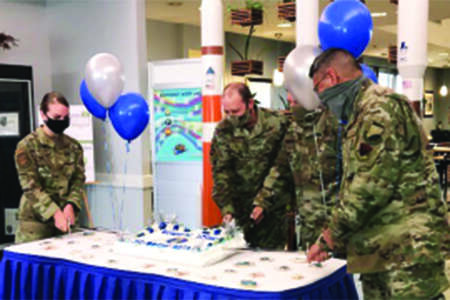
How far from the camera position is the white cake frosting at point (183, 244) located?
231cm

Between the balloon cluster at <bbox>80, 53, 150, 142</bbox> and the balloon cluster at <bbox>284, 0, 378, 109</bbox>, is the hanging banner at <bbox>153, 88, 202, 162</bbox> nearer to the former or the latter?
the balloon cluster at <bbox>80, 53, 150, 142</bbox>

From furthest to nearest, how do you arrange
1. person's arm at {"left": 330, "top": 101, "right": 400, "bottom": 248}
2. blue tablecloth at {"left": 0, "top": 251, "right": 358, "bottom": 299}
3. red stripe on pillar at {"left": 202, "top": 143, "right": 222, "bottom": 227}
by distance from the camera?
red stripe on pillar at {"left": 202, "top": 143, "right": 222, "bottom": 227}
blue tablecloth at {"left": 0, "top": 251, "right": 358, "bottom": 299}
person's arm at {"left": 330, "top": 101, "right": 400, "bottom": 248}

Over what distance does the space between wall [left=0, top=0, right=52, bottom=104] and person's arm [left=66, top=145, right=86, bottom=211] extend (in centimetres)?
289

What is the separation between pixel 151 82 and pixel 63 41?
159 centimetres

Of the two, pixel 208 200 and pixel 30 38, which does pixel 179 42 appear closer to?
pixel 30 38

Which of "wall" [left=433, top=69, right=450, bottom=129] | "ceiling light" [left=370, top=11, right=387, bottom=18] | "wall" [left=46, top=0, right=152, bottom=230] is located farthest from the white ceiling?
"wall" [left=433, top=69, right=450, bottom=129]

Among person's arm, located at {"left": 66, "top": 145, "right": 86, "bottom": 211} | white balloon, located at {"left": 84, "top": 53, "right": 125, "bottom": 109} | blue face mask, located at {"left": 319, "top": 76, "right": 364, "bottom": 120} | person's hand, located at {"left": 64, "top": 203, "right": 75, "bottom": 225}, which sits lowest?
person's hand, located at {"left": 64, "top": 203, "right": 75, "bottom": 225}

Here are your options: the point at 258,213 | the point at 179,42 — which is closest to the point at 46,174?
the point at 258,213

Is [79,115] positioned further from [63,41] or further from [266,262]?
[266,262]

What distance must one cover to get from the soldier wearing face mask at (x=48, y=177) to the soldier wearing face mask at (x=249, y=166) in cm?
95

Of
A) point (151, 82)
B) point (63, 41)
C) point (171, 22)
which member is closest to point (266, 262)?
point (151, 82)

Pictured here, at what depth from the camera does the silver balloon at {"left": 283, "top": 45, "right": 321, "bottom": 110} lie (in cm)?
245

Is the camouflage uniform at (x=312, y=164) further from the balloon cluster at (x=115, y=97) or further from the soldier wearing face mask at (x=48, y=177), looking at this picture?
the soldier wearing face mask at (x=48, y=177)

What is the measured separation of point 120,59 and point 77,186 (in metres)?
2.38
